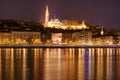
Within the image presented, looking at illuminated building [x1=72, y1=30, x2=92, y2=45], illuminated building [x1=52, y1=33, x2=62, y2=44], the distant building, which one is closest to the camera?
the distant building

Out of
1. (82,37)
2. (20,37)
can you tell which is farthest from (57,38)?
(20,37)

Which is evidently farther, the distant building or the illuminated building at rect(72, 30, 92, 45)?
the illuminated building at rect(72, 30, 92, 45)

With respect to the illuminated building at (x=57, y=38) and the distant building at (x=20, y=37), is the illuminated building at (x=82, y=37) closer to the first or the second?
the illuminated building at (x=57, y=38)

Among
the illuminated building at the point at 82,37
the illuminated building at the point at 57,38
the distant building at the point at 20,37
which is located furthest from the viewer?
the illuminated building at the point at 82,37

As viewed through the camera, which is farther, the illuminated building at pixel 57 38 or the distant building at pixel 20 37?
the illuminated building at pixel 57 38

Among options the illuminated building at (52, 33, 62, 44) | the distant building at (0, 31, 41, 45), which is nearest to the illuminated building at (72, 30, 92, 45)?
the illuminated building at (52, 33, 62, 44)

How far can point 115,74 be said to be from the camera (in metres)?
21.8

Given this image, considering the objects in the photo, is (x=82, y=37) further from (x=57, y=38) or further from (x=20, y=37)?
(x=20, y=37)

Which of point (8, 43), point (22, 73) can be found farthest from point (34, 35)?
point (22, 73)

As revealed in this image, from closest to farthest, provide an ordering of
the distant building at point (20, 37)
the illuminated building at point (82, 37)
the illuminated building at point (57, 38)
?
the distant building at point (20, 37), the illuminated building at point (57, 38), the illuminated building at point (82, 37)

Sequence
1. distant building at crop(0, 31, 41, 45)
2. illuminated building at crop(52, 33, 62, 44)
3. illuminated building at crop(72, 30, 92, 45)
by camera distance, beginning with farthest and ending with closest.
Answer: illuminated building at crop(72, 30, 92, 45)
illuminated building at crop(52, 33, 62, 44)
distant building at crop(0, 31, 41, 45)

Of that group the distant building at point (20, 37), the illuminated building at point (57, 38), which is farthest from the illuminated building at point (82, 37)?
the distant building at point (20, 37)

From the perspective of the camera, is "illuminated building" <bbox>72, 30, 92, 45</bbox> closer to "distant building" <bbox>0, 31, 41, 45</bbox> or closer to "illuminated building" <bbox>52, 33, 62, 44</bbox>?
"illuminated building" <bbox>52, 33, 62, 44</bbox>

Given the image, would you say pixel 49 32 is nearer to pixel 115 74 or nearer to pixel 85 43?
pixel 85 43
